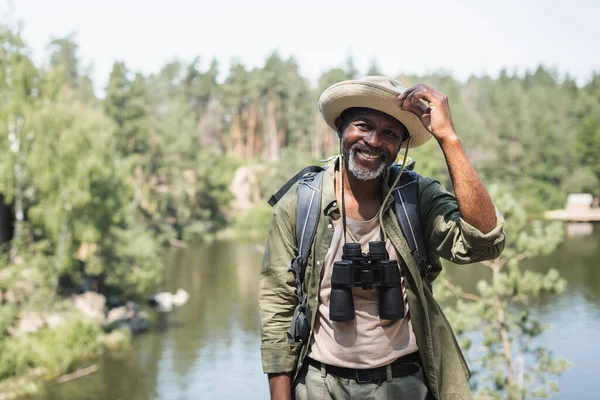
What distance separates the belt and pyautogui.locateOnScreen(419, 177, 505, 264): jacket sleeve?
29 cm

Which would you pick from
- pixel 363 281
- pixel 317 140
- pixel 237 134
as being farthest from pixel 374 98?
pixel 237 134

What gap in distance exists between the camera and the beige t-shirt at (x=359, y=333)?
173 cm

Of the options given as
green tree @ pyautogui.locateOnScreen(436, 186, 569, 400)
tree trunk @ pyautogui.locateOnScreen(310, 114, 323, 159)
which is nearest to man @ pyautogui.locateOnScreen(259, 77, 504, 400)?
green tree @ pyautogui.locateOnScreen(436, 186, 569, 400)

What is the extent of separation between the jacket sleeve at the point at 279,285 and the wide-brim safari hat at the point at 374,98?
0.94 feet

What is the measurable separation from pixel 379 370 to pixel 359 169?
1.71ft

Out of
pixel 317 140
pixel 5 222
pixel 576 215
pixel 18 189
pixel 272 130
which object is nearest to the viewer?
pixel 18 189

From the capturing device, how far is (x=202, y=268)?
2289 cm

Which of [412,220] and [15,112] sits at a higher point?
[15,112]

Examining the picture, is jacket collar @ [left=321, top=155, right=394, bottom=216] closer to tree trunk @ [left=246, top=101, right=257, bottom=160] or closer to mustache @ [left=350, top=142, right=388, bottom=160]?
mustache @ [left=350, top=142, right=388, bottom=160]

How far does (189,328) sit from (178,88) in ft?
98.5

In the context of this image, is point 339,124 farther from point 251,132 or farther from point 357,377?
point 251,132

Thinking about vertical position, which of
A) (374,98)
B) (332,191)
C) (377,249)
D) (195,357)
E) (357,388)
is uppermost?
(374,98)

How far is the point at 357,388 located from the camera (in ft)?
5.68

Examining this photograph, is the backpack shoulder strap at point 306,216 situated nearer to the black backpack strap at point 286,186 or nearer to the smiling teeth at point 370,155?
the black backpack strap at point 286,186
